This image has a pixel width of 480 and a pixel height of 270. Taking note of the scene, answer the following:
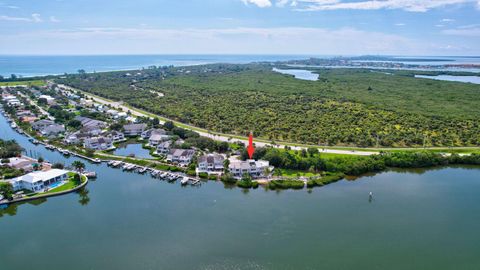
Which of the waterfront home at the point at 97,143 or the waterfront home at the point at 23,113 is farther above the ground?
the waterfront home at the point at 23,113

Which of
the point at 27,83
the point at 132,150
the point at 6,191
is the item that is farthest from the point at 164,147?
the point at 27,83

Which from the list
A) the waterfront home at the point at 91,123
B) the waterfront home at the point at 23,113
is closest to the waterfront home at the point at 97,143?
the waterfront home at the point at 91,123

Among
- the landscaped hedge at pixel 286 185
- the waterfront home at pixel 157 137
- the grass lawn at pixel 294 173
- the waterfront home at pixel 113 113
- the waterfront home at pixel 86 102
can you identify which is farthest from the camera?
the waterfront home at pixel 86 102

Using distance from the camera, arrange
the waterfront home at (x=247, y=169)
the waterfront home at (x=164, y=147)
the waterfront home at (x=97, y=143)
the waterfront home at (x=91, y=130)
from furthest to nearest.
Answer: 1. the waterfront home at (x=91, y=130)
2. the waterfront home at (x=97, y=143)
3. the waterfront home at (x=164, y=147)
4. the waterfront home at (x=247, y=169)

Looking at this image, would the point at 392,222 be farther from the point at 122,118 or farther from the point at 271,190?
the point at 122,118

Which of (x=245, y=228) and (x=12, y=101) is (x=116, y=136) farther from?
(x=12, y=101)

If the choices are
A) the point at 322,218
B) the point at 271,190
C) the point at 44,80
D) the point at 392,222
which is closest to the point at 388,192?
the point at 392,222

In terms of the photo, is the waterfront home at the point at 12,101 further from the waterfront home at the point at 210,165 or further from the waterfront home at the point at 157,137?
the waterfront home at the point at 210,165

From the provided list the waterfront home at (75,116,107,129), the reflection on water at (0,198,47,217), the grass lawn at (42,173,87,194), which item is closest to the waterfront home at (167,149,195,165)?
the grass lawn at (42,173,87,194)
